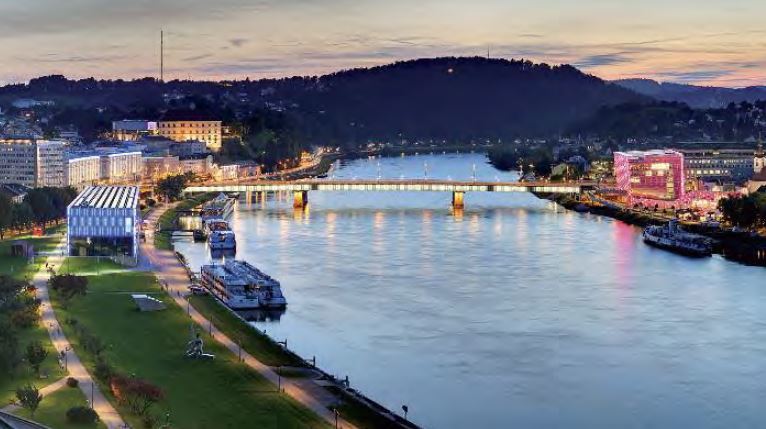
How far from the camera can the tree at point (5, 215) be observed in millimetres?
21125

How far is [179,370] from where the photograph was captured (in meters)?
11.4

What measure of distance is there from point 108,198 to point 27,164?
902 cm

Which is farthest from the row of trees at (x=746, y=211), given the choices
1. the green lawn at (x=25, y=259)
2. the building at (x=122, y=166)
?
the building at (x=122, y=166)

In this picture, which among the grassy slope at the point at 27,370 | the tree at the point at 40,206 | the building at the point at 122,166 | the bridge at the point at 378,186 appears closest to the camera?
the grassy slope at the point at 27,370

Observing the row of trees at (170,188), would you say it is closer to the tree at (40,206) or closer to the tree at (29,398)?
the tree at (40,206)

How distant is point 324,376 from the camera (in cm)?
1159

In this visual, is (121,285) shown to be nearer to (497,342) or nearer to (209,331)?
(209,331)

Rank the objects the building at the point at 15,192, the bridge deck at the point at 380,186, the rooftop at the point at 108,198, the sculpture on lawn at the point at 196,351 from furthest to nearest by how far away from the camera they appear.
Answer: the bridge deck at the point at 380,186, the building at the point at 15,192, the rooftop at the point at 108,198, the sculpture on lawn at the point at 196,351

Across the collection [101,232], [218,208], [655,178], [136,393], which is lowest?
[136,393]

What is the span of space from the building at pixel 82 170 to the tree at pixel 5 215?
900 centimetres

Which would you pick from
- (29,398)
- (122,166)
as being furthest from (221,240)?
(122,166)

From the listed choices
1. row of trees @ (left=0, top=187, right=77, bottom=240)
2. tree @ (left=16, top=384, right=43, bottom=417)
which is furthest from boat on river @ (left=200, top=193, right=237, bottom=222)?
tree @ (left=16, top=384, right=43, bottom=417)

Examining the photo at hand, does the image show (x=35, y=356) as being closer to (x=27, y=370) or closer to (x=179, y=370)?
(x=27, y=370)

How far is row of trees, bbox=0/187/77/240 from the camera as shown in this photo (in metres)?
21.4
